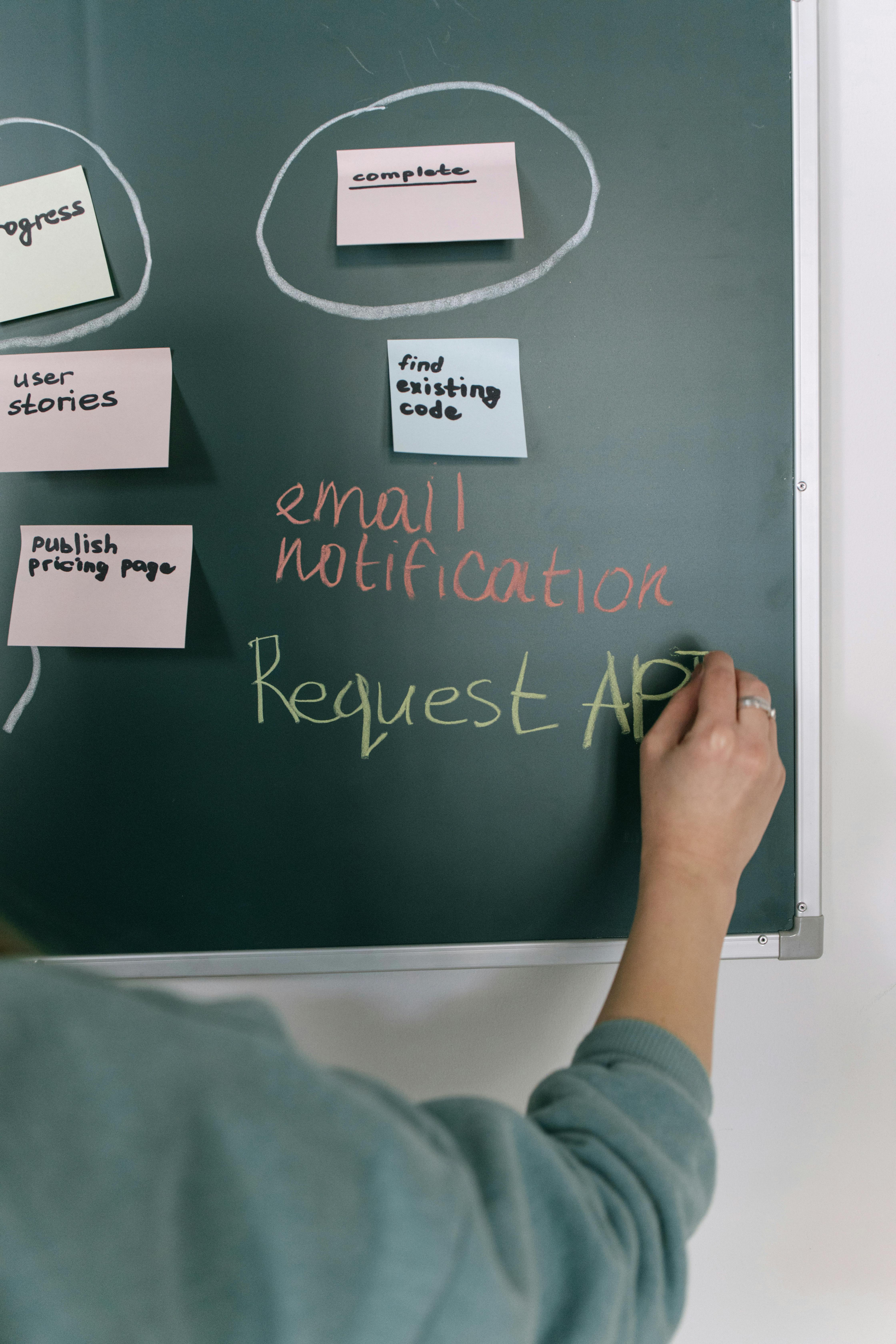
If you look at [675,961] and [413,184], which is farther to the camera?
[413,184]

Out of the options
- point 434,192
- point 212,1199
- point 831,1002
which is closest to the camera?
point 212,1199

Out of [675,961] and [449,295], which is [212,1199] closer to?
[675,961]

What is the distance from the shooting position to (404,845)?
0.83 m

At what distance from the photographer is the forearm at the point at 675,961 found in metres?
0.57

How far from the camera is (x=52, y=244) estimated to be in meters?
0.80

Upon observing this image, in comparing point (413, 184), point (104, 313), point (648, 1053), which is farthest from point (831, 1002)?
point (104, 313)

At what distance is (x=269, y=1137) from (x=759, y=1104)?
31.7 inches

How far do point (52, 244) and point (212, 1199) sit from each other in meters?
0.90

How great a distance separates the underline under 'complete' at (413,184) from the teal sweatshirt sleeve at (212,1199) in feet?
2.60

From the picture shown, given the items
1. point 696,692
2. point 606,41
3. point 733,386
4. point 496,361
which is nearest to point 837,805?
point 696,692

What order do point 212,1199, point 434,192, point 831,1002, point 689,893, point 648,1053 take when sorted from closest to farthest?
point 212,1199 < point 648,1053 < point 689,893 < point 434,192 < point 831,1002

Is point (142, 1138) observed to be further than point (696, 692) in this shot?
No

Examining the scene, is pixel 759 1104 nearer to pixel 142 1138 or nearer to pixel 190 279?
pixel 142 1138

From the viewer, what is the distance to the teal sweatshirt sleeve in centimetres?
31
